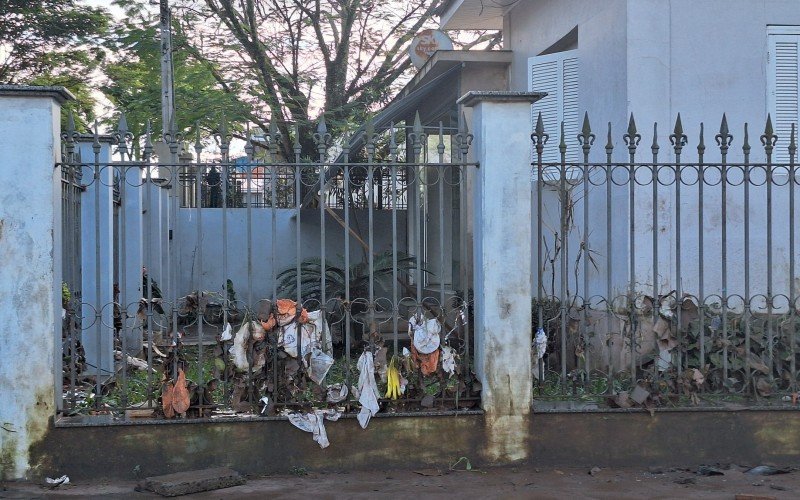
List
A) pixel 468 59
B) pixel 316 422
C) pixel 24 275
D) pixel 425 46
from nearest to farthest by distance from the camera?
pixel 24 275
pixel 316 422
pixel 468 59
pixel 425 46

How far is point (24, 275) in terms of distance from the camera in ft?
17.7

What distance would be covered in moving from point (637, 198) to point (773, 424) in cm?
247

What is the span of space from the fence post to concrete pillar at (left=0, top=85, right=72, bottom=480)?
2.71 m

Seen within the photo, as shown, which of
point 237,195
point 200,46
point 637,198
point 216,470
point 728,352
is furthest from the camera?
point 200,46

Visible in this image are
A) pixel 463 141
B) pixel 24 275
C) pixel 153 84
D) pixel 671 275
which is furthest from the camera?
pixel 153 84

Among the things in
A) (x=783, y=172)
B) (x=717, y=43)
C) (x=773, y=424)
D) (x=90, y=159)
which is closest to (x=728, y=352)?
(x=773, y=424)

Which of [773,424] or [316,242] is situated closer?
[773,424]

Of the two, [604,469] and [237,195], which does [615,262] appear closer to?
[604,469]

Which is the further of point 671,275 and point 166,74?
point 166,74

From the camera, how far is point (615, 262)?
7.98 meters

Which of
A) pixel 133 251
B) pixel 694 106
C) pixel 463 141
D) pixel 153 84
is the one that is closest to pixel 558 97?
pixel 694 106

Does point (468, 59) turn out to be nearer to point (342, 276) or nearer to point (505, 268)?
point (342, 276)

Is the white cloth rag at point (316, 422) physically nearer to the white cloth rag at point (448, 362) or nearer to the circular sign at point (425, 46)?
the white cloth rag at point (448, 362)

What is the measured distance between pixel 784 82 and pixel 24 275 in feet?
21.7
